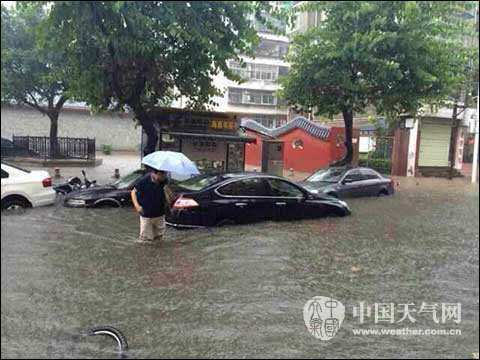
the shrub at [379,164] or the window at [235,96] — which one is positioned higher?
the window at [235,96]

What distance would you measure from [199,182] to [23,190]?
3654 mm

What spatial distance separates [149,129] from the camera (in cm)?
1110

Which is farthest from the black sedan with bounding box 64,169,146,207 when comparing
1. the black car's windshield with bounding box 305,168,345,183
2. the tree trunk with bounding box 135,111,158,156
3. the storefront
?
the black car's windshield with bounding box 305,168,345,183

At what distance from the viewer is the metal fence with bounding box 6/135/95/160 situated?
1216 cm

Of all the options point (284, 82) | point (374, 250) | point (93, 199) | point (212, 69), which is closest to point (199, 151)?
point (212, 69)

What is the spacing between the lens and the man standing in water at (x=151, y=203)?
18.0 ft

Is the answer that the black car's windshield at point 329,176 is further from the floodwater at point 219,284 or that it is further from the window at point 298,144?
the window at point 298,144

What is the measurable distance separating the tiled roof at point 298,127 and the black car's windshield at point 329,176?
707 centimetres

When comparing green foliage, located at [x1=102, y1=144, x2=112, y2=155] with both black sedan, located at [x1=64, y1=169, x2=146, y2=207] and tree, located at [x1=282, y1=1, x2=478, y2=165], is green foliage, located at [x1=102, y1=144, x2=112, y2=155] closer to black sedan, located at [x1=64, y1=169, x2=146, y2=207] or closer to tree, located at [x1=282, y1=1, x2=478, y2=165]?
tree, located at [x1=282, y1=1, x2=478, y2=165]

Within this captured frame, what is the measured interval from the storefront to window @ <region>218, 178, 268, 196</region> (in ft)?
14.6

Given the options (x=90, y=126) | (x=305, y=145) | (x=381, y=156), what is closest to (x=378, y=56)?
(x=305, y=145)

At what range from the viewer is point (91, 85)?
33.2 feet

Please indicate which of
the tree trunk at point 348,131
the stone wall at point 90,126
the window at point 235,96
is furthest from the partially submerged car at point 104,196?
the window at point 235,96

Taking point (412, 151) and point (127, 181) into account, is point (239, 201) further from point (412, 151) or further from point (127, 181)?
point (412, 151)
